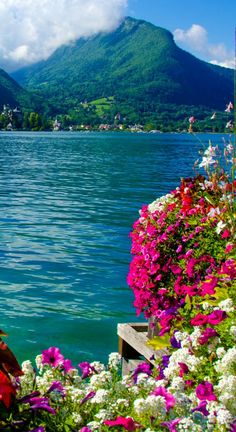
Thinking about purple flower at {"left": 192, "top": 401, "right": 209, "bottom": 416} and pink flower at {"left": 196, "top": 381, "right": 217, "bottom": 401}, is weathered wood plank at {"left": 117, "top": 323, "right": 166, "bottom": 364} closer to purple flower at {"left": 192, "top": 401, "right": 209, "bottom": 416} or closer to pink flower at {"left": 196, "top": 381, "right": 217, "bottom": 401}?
pink flower at {"left": 196, "top": 381, "right": 217, "bottom": 401}

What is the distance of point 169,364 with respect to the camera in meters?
3.90

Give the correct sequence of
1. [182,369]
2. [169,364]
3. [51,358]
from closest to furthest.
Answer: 1. [51,358]
2. [182,369]
3. [169,364]

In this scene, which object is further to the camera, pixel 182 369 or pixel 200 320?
pixel 200 320

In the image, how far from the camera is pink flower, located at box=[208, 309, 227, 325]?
4.18 metres

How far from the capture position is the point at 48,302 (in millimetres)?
11297

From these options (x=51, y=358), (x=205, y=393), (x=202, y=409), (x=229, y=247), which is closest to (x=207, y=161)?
(x=229, y=247)

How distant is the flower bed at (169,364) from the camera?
2.92 m

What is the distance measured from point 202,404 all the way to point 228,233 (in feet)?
11.0

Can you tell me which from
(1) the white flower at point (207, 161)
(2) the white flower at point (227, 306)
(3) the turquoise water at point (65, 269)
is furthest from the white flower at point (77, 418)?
(3) the turquoise water at point (65, 269)

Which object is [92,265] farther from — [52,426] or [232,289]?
[52,426]

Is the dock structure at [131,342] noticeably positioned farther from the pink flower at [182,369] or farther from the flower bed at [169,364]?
the pink flower at [182,369]

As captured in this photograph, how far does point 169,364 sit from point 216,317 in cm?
52

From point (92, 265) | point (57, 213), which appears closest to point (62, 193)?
point (57, 213)

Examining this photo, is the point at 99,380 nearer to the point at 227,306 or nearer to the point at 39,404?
the point at 39,404
